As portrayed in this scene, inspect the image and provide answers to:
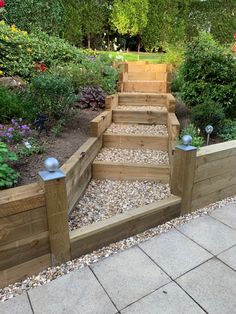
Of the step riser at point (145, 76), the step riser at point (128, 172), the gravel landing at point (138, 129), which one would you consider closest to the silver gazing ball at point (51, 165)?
the step riser at point (128, 172)

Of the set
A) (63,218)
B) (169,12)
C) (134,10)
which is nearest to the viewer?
(63,218)

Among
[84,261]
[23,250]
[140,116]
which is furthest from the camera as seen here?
[140,116]

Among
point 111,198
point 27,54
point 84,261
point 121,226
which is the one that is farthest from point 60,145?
point 27,54

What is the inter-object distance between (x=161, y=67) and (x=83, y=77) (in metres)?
2.72

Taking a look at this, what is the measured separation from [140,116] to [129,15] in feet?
29.6

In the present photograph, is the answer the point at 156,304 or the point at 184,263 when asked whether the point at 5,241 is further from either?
the point at 184,263

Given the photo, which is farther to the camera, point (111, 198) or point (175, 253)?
point (111, 198)

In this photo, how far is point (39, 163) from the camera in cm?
248

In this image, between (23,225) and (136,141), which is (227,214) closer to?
(136,141)

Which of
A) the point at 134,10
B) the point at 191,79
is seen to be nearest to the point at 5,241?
the point at 191,79

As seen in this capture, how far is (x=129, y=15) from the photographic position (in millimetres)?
11297

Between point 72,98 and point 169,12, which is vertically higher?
point 169,12

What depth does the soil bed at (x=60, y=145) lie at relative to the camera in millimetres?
2324

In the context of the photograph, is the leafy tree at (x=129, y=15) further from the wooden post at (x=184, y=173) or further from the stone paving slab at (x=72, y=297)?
the stone paving slab at (x=72, y=297)
